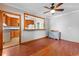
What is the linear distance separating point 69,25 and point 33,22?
2.24m

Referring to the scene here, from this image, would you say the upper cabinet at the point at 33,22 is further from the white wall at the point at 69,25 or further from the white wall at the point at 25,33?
the white wall at the point at 69,25

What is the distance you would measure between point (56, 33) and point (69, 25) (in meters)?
1.39

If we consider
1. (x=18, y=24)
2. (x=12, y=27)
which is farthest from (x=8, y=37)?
(x=18, y=24)

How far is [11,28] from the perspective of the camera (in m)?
4.52

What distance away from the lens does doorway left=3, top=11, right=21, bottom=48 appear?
13.1 ft

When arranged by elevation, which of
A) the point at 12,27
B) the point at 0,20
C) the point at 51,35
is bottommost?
the point at 51,35

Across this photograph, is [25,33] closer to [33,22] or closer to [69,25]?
[33,22]

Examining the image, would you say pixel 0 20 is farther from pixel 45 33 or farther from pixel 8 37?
pixel 45 33

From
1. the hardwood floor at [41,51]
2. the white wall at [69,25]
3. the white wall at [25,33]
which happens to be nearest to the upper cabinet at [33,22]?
the white wall at [25,33]

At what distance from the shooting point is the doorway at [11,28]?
3988 mm

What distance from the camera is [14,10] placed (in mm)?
4016

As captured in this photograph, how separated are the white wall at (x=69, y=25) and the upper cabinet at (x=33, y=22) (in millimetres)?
1126

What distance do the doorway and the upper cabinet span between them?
52cm

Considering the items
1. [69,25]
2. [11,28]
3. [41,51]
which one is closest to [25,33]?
[11,28]
